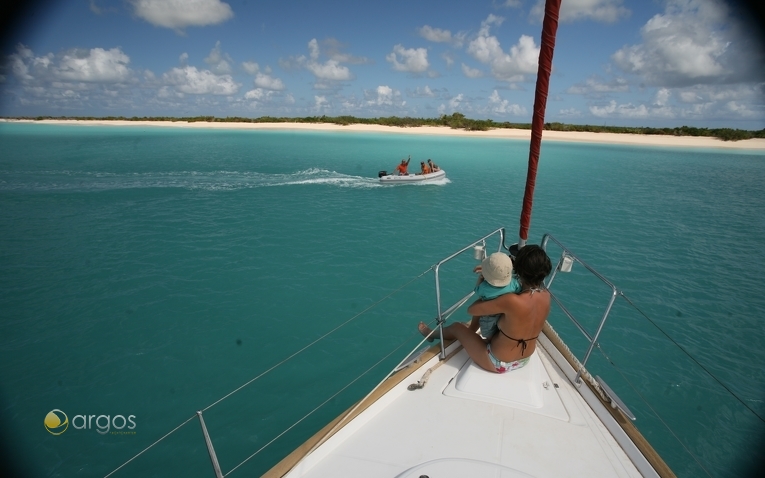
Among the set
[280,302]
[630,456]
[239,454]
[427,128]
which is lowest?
[239,454]

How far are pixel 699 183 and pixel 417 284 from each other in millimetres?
30999

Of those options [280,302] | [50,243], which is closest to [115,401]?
[280,302]

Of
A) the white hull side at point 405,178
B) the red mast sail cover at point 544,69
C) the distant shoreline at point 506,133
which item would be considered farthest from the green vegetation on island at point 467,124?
the red mast sail cover at point 544,69

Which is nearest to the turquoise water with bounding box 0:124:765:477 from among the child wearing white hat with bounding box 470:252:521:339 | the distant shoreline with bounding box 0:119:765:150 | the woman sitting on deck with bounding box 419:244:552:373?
the woman sitting on deck with bounding box 419:244:552:373

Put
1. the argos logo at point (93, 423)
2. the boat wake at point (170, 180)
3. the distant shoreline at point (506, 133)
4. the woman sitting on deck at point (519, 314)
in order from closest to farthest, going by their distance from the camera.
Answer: the woman sitting on deck at point (519, 314), the argos logo at point (93, 423), the boat wake at point (170, 180), the distant shoreline at point (506, 133)

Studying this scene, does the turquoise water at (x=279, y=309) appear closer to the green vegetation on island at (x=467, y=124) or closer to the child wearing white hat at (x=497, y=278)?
the child wearing white hat at (x=497, y=278)

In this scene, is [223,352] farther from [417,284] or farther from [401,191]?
[401,191]

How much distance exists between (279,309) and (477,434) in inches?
267

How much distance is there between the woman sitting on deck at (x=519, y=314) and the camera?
139 inches

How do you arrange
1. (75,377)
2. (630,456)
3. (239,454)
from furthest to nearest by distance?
(75,377)
(239,454)
(630,456)

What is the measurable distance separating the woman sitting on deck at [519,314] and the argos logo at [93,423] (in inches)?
229

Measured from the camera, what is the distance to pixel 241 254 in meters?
12.3

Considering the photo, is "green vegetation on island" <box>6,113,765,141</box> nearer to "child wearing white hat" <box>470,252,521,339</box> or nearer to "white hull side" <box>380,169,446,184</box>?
"white hull side" <box>380,169,446,184</box>

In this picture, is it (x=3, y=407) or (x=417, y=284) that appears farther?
(x=417, y=284)
